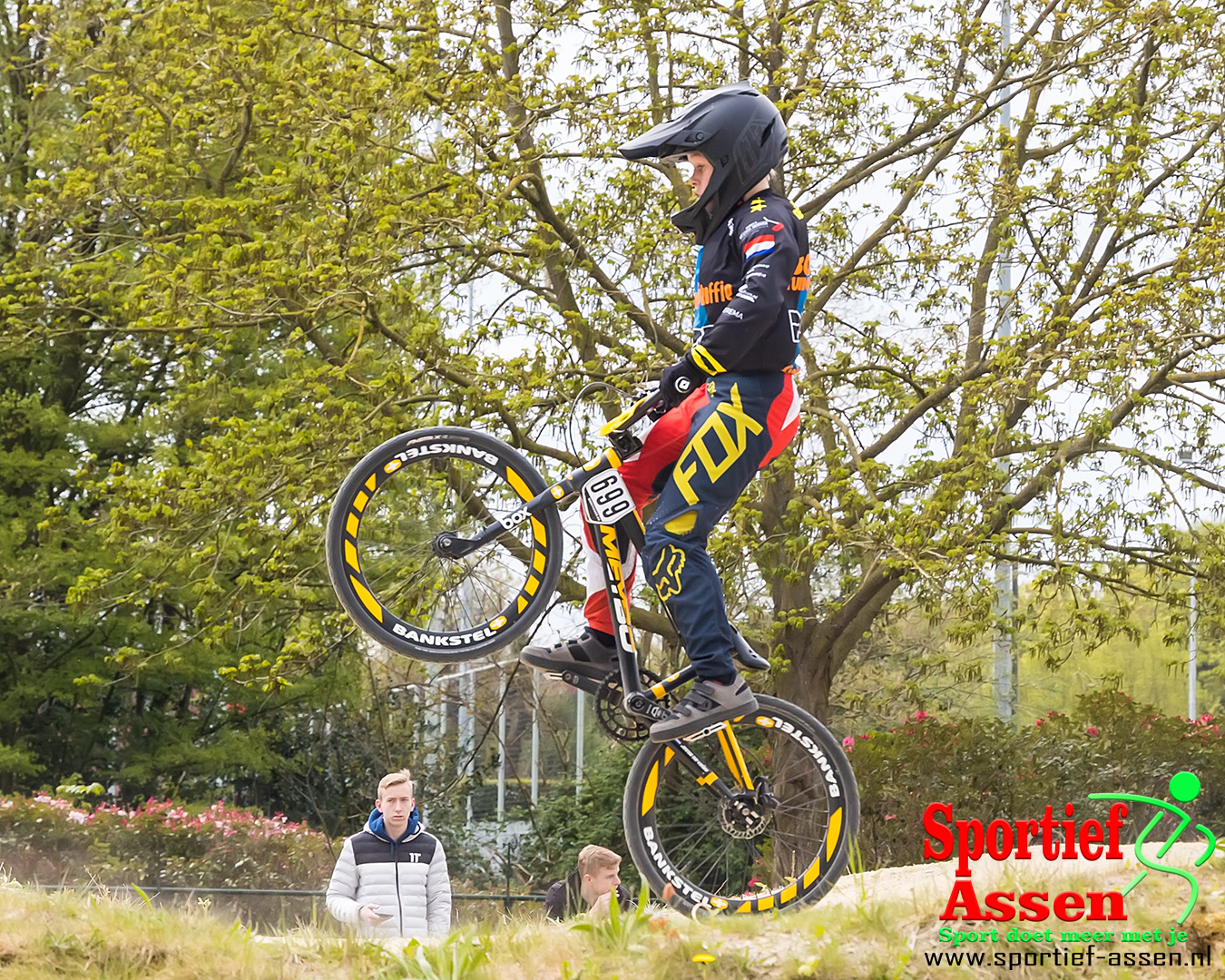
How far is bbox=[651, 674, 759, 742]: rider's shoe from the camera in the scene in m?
4.28

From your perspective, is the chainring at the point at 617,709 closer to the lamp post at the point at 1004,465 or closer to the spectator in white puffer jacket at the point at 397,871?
the spectator in white puffer jacket at the point at 397,871

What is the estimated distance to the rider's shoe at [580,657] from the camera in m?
4.61

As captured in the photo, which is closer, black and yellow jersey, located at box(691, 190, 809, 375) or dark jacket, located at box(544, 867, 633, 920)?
black and yellow jersey, located at box(691, 190, 809, 375)

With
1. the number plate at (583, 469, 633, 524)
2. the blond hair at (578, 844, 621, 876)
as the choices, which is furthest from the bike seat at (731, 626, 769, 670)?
the blond hair at (578, 844, 621, 876)

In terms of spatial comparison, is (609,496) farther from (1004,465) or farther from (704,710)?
(1004,465)

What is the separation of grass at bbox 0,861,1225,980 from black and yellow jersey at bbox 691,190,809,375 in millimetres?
1854

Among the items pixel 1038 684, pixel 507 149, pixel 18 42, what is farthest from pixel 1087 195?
pixel 1038 684

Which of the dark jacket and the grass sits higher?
the grass

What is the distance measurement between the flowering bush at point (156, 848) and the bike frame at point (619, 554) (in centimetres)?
937

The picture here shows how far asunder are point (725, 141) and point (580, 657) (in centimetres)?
191

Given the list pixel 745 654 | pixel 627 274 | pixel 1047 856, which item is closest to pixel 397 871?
pixel 745 654

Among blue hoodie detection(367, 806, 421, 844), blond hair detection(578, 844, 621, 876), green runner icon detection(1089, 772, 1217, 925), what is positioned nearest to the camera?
green runner icon detection(1089, 772, 1217, 925)

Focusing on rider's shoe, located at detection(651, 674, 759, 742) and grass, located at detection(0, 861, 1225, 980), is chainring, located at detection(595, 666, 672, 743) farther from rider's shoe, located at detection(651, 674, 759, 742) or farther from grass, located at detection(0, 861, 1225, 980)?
grass, located at detection(0, 861, 1225, 980)

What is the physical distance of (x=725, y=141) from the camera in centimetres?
435
